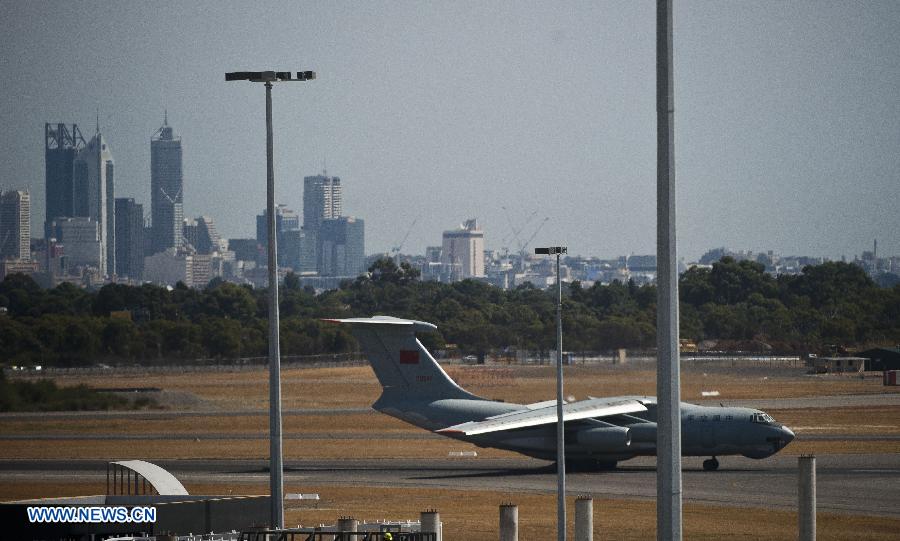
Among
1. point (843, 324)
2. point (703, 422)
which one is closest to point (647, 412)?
point (703, 422)

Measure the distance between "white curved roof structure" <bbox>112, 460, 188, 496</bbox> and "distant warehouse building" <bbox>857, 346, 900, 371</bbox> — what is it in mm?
123014

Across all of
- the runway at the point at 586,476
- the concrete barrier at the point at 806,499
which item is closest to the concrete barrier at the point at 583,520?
the concrete barrier at the point at 806,499

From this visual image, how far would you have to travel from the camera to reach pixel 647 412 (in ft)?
216

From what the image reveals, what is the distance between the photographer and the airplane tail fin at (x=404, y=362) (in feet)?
220

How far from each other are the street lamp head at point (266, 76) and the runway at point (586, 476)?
88.6ft

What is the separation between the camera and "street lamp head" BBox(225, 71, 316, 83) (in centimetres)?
3300

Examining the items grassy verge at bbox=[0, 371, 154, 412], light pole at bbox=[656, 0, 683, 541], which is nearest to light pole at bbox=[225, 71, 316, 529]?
light pole at bbox=[656, 0, 683, 541]

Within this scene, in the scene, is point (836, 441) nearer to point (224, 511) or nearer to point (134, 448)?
point (134, 448)

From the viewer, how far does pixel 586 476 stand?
211 ft

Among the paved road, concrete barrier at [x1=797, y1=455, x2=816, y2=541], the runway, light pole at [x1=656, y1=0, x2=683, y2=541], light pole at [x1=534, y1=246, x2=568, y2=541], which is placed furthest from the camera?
the paved road

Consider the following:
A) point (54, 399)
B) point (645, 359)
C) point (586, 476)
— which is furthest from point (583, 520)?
point (645, 359)

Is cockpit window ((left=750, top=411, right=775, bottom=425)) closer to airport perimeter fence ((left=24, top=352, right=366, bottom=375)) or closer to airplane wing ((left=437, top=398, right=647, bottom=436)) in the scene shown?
airplane wing ((left=437, top=398, right=647, bottom=436))

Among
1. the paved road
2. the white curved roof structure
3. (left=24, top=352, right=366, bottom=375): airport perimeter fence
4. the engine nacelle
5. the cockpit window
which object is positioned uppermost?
the white curved roof structure

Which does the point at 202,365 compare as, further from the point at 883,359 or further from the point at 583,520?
the point at 583,520
